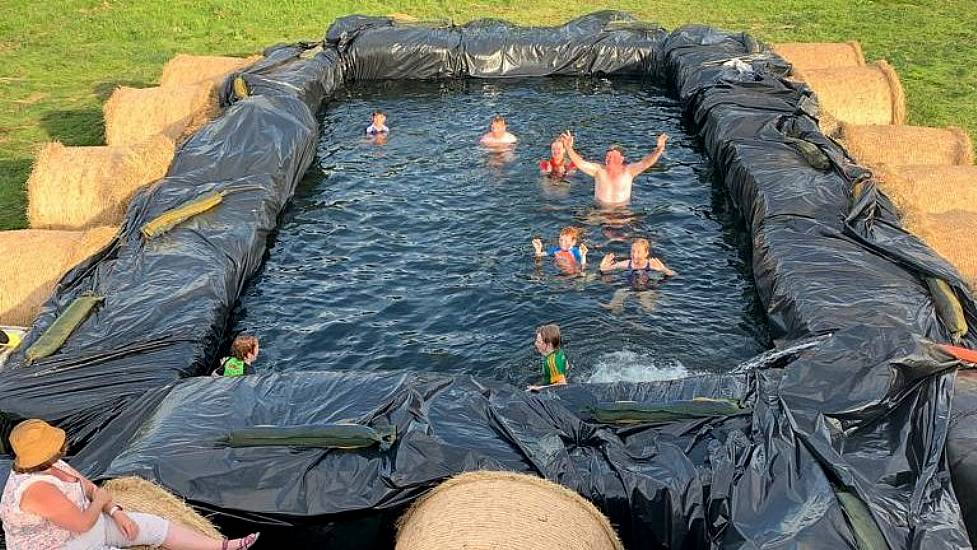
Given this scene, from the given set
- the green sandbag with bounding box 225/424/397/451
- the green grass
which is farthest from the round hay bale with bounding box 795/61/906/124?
the green sandbag with bounding box 225/424/397/451

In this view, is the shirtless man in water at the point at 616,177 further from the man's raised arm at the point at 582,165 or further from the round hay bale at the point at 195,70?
the round hay bale at the point at 195,70

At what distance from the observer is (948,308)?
8.16m

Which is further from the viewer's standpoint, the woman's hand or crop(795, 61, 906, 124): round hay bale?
crop(795, 61, 906, 124): round hay bale

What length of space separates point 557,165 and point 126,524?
8.66 metres

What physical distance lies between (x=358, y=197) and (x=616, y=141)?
4.11m

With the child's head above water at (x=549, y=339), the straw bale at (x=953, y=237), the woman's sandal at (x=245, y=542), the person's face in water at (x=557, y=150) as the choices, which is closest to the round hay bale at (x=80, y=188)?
the person's face in water at (x=557, y=150)

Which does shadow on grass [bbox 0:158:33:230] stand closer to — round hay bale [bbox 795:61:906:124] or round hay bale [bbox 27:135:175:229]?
round hay bale [bbox 27:135:175:229]

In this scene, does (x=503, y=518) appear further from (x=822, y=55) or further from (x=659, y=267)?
(x=822, y=55)

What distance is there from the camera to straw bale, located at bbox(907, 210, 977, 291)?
32.0ft

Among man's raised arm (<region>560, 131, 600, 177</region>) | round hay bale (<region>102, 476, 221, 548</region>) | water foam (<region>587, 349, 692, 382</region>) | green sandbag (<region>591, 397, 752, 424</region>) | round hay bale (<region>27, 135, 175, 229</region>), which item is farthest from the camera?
man's raised arm (<region>560, 131, 600, 177</region>)

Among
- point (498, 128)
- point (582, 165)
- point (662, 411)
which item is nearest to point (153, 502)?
point (662, 411)

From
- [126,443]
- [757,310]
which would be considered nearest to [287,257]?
[126,443]

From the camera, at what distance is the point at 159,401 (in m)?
7.31

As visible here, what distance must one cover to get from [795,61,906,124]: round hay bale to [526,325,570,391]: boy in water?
780 cm
